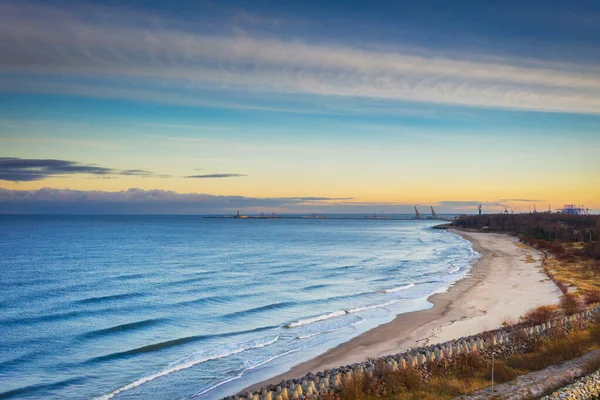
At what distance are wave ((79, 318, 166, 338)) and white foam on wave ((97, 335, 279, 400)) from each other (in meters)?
7.44

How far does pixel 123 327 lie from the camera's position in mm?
30453

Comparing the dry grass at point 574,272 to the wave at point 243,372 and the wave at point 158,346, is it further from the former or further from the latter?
the wave at point 158,346

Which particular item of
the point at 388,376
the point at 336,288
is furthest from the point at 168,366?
the point at 336,288

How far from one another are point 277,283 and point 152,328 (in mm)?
20364

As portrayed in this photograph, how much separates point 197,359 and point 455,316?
17.4 metres

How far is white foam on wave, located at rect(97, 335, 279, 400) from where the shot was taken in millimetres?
20070

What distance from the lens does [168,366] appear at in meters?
22.8

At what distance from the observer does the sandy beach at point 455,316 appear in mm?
24359

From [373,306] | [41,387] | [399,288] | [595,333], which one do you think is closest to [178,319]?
[41,387]

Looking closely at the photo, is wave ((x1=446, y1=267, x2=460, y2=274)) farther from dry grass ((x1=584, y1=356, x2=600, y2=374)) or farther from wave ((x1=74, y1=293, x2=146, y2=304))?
dry grass ((x1=584, y1=356, x2=600, y2=374))

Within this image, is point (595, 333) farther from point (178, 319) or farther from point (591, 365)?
point (178, 319)

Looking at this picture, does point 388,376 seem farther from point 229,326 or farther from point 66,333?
point 66,333

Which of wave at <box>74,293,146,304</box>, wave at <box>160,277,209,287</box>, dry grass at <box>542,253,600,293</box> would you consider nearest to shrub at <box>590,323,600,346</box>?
dry grass at <box>542,253,600,293</box>

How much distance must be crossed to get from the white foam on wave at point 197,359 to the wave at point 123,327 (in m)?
7.44
